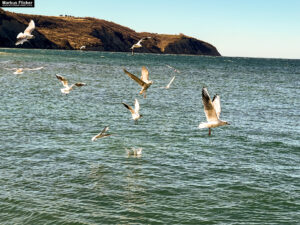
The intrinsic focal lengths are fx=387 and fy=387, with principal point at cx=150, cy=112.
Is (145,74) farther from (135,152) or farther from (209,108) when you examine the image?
(209,108)

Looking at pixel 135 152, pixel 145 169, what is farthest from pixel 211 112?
pixel 135 152

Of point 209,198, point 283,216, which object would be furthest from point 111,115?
point 283,216

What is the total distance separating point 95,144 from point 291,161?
9486 mm

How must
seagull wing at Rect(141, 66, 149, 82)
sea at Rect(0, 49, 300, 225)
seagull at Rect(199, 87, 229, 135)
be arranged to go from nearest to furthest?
sea at Rect(0, 49, 300, 225) < seagull at Rect(199, 87, 229, 135) < seagull wing at Rect(141, 66, 149, 82)

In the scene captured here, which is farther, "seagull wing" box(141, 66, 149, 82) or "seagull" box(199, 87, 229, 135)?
"seagull wing" box(141, 66, 149, 82)

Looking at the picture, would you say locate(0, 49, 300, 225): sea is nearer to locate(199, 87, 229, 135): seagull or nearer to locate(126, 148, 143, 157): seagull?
locate(126, 148, 143, 157): seagull

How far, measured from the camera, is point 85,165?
16188mm

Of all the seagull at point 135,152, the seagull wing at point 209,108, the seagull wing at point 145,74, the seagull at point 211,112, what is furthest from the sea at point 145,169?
the seagull wing at point 145,74

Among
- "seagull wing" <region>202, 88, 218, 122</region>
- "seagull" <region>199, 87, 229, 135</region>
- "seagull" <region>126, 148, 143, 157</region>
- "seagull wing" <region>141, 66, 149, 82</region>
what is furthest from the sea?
"seagull wing" <region>141, 66, 149, 82</region>

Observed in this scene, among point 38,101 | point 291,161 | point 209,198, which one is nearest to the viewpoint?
point 209,198

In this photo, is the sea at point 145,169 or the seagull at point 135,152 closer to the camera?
the sea at point 145,169

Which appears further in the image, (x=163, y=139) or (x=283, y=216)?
(x=163, y=139)

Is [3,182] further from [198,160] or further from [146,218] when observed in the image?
[198,160]

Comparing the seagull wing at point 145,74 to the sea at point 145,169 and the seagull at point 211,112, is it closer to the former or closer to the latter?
the sea at point 145,169
